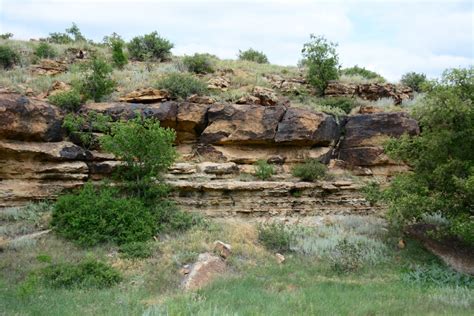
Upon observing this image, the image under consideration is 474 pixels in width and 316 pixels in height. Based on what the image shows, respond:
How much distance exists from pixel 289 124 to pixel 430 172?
17.6ft

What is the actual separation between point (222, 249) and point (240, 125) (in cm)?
577

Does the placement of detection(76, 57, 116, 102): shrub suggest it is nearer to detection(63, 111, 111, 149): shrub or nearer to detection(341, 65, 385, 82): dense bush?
detection(63, 111, 111, 149): shrub

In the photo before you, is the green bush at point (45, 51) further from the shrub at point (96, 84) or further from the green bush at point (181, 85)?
the green bush at point (181, 85)

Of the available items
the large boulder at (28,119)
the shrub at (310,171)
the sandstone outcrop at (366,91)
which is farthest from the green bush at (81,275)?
the sandstone outcrop at (366,91)

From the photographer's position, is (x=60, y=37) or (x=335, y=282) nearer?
(x=335, y=282)

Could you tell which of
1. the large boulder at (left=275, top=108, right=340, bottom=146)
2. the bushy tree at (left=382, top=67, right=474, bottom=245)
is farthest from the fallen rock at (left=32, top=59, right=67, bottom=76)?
the bushy tree at (left=382, top=67, right=474, bottom=245)

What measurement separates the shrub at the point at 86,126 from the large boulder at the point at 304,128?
19.5ft

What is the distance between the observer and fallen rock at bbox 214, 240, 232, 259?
10164 millimetres

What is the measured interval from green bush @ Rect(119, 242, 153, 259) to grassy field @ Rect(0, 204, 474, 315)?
0.55 feet

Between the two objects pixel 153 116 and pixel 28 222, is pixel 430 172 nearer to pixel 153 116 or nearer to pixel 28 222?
pixel 153 116

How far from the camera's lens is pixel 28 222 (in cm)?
1148

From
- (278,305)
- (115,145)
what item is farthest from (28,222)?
(278,305)

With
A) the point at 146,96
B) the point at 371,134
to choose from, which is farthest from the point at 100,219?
the point at 371,134

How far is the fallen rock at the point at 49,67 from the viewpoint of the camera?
1873 cm
